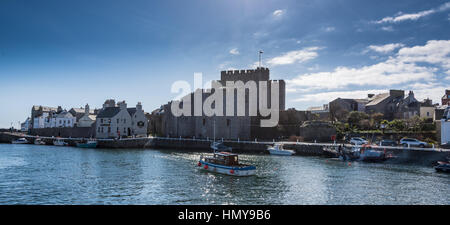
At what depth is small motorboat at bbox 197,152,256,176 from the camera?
26703 mm

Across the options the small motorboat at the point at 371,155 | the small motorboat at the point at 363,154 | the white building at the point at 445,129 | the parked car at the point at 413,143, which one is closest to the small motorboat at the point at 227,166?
the small motorboat at the point at 363,154

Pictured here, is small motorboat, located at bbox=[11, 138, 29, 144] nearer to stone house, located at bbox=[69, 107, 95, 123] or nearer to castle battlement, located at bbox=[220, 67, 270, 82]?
stone house, located at bbox=[69, 107, 95, 123]

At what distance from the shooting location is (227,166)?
2764cm

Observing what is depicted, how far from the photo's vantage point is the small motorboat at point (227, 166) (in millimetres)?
26703

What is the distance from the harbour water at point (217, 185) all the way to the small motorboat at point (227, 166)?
2.63 feet

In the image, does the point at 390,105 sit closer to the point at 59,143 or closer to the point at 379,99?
the point at 379,99

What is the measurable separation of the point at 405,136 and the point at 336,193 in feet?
95.9

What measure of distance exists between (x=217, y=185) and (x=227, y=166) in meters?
4.86

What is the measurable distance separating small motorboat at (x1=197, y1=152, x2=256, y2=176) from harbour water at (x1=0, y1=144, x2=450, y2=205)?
2.63 feet

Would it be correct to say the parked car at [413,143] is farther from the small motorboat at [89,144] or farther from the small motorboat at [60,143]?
the small motorboat at [60,143]

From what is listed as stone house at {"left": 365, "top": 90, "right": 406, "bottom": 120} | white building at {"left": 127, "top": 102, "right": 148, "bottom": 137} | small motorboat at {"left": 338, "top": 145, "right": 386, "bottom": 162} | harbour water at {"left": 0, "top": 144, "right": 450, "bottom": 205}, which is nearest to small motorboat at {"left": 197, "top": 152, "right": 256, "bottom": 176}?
harbour water at {"left": 0, "top": 144, "right": 450, "bottom": 205}

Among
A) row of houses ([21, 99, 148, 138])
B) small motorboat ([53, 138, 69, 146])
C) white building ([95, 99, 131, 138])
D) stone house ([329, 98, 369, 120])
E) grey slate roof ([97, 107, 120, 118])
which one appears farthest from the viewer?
stone house ([329, 98, 369, 120])

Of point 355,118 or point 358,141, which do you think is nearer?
point 358,141

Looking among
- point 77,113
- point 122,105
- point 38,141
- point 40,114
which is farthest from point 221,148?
point 40,114
